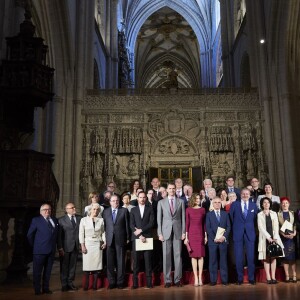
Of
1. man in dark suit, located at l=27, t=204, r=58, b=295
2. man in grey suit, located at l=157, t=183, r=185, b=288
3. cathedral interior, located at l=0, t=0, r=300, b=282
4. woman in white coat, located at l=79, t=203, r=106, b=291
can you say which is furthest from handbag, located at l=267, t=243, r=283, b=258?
cathedral interior, located at l=0, t=0, r=300, b=282

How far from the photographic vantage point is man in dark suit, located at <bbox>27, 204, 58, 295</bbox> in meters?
5.34

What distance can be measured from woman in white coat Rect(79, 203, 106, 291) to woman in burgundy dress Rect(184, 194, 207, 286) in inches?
49.6

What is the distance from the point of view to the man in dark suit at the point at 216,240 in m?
5.55

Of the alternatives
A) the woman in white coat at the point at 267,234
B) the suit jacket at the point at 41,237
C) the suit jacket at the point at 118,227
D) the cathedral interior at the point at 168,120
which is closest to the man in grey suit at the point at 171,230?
the suit jacket at the point at 118,227

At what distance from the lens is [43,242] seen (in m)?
5.40

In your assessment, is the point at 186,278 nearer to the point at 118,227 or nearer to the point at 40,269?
the point at 118,227

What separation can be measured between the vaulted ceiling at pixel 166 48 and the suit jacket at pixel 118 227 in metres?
30.2

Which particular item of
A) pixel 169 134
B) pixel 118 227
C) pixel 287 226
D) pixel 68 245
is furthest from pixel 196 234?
pixel 169 134

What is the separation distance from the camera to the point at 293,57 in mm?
14688

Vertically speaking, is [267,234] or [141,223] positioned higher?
[141,223]

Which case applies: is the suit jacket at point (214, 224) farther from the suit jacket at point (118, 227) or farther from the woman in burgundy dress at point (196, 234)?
the suit jacket at point (118, 227)

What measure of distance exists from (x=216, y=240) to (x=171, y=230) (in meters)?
0.67

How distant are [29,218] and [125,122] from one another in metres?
Answer: 7.87

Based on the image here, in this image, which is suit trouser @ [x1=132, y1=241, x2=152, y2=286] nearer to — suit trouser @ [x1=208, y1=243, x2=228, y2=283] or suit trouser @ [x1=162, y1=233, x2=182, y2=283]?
suit trouser @ [x1=162, y1=233, x2=182, y2=283]
